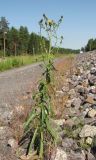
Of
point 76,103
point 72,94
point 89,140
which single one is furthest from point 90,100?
point 89,140

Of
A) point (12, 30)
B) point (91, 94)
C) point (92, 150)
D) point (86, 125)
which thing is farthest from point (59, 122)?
point (12, 30)

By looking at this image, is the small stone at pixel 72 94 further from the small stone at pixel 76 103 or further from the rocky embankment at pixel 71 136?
the rocky embankment at pixel 71 136

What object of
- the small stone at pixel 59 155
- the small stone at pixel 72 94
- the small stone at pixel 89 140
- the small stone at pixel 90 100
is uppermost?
the small stone at pixel 90 100

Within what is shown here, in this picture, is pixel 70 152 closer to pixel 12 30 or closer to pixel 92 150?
pixel 92 150

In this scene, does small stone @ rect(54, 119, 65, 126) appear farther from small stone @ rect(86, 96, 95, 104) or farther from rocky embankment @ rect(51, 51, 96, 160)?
small stone @ rect(86, 96, 95, 104)

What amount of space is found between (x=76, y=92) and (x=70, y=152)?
203 inches

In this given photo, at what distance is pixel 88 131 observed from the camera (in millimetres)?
6547

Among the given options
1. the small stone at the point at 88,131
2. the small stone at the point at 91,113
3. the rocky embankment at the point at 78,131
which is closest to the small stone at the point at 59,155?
the rocky embankment at the point at 78,131

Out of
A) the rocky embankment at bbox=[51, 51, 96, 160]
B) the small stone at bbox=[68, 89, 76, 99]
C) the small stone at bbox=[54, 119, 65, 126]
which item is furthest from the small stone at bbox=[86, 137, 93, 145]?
the small stone at bbox=[68, 89, 76, 99]

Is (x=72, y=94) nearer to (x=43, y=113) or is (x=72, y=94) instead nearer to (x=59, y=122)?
(x=59, y=122)

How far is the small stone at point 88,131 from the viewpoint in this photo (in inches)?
256

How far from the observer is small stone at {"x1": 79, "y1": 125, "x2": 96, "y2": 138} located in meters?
6.50

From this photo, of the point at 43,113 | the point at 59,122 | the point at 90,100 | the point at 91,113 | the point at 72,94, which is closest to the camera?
the point at 43,113

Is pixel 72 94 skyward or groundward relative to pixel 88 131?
groundward
